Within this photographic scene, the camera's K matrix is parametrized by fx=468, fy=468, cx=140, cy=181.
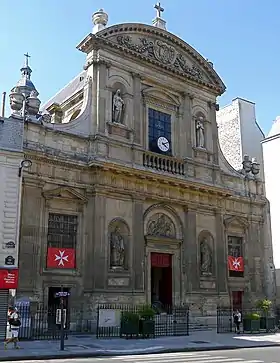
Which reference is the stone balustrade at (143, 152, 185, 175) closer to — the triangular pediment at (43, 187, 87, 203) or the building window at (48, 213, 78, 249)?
the triangular pediment at (43, 187, 87, 203)

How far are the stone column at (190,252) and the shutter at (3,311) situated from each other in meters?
9.95

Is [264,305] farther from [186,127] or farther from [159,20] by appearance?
[159,20]

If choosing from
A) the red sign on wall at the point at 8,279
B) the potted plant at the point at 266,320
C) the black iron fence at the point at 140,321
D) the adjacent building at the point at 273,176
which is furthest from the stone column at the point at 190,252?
the red sign on wall at the point at 8,279

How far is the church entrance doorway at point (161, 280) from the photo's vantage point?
78.5 feet

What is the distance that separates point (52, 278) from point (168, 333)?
18.7 ft

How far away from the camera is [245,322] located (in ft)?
75.9

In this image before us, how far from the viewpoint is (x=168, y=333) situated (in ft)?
68.3

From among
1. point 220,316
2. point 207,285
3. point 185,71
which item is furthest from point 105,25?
point 220,316

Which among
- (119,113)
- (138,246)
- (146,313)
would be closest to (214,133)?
(119,113)

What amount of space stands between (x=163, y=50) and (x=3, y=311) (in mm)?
16979

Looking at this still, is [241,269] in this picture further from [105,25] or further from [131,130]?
[105,25]

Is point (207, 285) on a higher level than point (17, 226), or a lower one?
lower

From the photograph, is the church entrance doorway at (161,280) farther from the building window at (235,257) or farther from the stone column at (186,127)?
the stone column at (186,127)

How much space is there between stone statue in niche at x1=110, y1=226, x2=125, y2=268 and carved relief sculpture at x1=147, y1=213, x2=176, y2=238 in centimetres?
186
